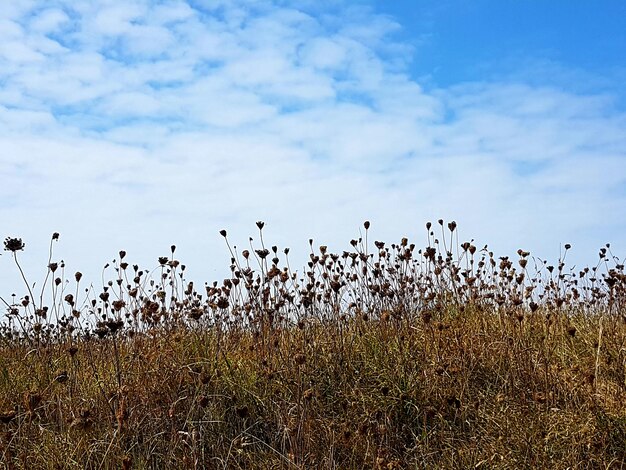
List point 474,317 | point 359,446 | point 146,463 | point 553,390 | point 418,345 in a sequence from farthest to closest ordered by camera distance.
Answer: point 474,317, point 418,345, point 553,390, point 359,446, point 146,463

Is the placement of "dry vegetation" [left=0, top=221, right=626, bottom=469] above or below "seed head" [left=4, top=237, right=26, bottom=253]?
below

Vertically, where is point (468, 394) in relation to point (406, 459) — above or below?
above

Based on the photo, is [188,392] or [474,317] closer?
[188,392]

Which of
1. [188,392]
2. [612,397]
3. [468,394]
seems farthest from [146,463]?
[612,397]

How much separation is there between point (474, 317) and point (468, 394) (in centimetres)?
144

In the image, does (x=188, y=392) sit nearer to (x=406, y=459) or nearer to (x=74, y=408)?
(x=74, y=408)

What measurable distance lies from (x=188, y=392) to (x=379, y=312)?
2.15m

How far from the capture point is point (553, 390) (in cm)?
458

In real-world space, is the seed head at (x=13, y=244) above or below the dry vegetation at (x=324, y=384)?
above

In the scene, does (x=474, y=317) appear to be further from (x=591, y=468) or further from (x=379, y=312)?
(x=591, y=468)

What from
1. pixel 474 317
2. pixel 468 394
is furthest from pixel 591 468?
pixel 474 317

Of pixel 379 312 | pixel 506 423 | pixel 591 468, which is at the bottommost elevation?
pixel 591 468

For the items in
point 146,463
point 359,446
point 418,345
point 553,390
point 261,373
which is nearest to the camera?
point 146,463

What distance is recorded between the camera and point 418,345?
17.5 feet
